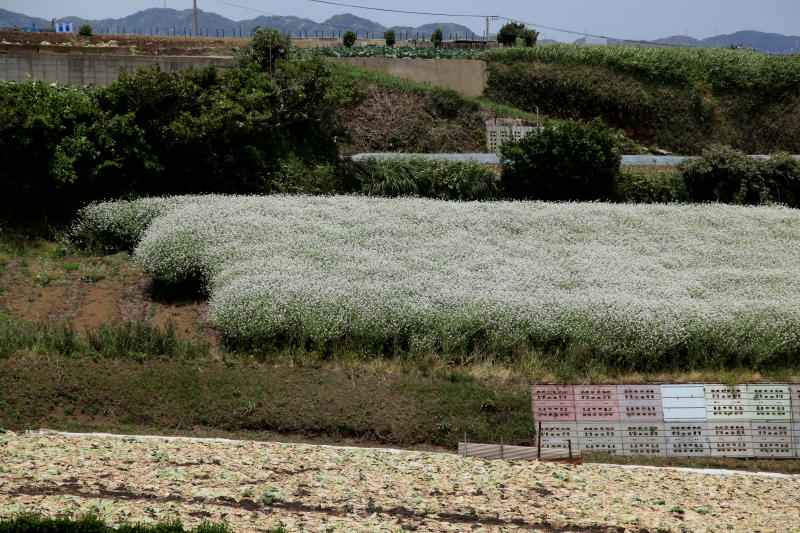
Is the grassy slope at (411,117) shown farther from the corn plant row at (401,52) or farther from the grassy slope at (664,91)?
the corn plant row at (401,52)

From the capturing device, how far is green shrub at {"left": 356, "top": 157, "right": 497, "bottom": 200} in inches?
969

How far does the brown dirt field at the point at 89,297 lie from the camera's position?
16.9m

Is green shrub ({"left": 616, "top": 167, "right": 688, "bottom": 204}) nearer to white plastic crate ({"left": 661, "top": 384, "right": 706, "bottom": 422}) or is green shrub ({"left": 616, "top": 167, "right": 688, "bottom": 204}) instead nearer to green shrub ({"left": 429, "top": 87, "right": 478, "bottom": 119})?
green shrub ({"left": 429, "top": 87, "right": 478, "bottom": 119})

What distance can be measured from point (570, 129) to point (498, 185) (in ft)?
8.54

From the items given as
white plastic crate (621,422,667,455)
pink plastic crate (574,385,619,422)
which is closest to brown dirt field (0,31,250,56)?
pink plastic crate (574,385,619,422)

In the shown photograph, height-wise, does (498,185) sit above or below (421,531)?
above

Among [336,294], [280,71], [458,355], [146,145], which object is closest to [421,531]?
[458,355]

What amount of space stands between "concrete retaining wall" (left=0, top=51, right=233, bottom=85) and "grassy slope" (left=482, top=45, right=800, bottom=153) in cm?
1368

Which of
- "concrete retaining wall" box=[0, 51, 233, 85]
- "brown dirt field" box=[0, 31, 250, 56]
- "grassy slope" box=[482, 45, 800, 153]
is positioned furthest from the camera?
"brown dirt field" box=[0, 31, 250, 56]

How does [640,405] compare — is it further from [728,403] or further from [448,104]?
[448,104]

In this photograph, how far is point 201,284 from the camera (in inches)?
734

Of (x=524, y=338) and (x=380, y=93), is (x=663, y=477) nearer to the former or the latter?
(x=524, y=338)

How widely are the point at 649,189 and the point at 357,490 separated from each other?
706 inches

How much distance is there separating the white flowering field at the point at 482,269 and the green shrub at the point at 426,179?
4.79 ft
